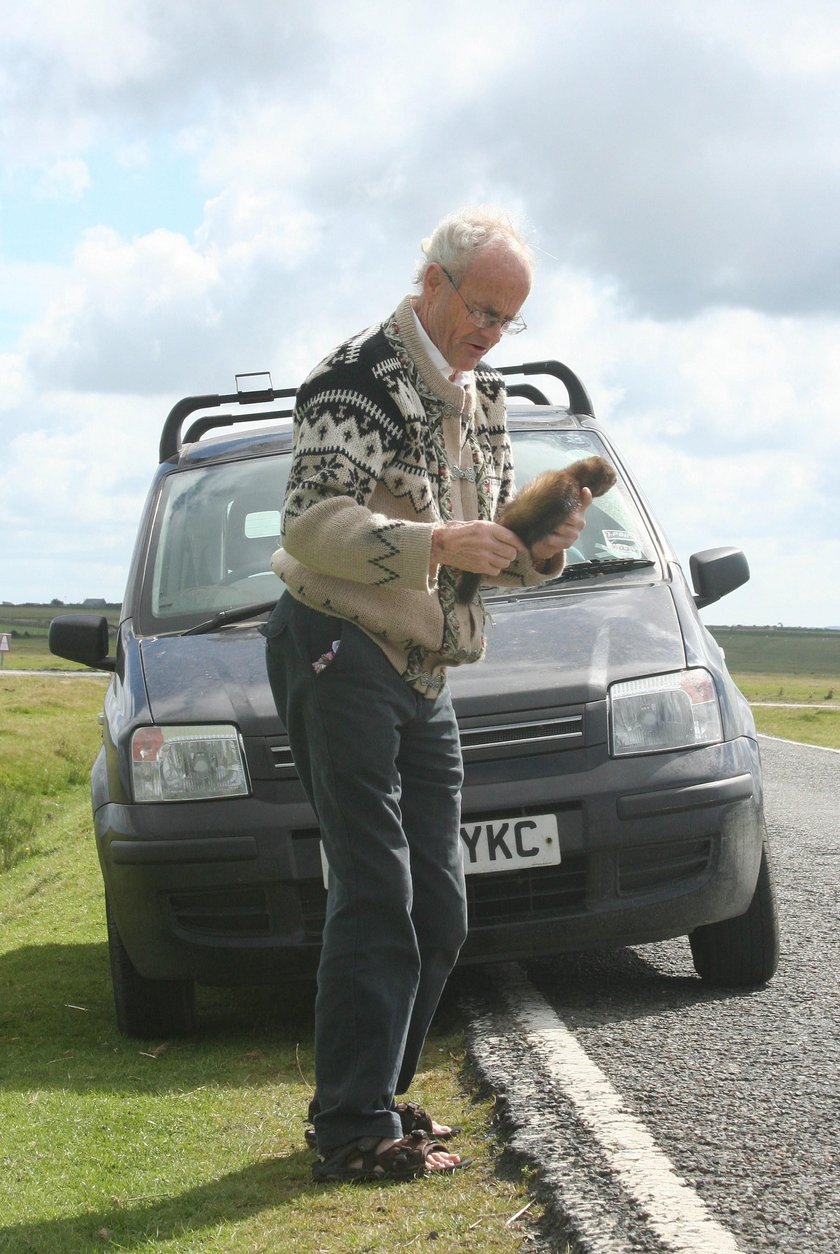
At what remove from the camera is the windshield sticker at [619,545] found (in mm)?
5797

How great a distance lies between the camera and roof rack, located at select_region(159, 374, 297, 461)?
22.6ft

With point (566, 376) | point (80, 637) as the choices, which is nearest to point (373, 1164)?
point (80, 637)

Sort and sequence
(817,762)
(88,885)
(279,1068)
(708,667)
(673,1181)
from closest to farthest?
(673,1181), (279,1068), (708,667), (88,885), (817,762)

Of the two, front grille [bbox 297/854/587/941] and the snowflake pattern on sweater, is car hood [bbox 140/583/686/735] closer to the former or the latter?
front grille [bbox 297/854/587/941]

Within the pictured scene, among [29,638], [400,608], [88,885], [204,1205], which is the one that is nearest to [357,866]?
[400,608]

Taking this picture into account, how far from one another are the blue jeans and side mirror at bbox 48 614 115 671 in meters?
2.27

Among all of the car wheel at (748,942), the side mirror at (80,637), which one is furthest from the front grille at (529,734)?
the side mirror at (80,637)

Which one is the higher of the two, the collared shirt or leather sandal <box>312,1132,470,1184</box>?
the collared shirt

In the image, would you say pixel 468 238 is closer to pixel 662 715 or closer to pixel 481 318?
pixel 481 318

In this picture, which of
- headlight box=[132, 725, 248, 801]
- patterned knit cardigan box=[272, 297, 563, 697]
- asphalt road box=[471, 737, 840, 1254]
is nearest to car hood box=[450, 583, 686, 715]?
headlight box=[132, 725, 248, 801]

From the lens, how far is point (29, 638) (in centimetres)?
14388

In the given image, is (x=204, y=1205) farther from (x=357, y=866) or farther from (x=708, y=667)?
(x=708, y=667)

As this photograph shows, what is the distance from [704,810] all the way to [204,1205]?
2046mm

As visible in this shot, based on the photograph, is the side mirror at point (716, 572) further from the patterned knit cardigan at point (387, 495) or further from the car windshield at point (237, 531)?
the patterned knit cardigan at point (387, 495)
